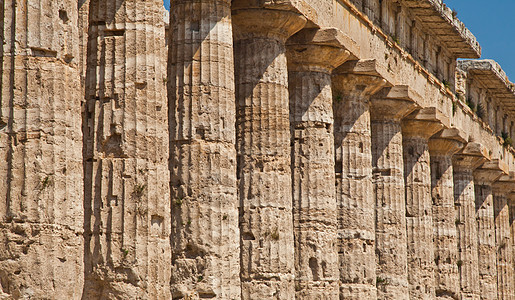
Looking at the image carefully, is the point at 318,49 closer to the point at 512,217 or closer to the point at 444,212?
the point at 444,212

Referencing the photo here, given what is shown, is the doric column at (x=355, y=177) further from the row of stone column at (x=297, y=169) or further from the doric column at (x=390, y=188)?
the doric column at (x=390, y=188)

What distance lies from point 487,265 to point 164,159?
32924mm

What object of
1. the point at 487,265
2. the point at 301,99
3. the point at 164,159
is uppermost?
the point at 301,99

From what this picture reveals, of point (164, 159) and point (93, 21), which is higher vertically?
point (93, 21)

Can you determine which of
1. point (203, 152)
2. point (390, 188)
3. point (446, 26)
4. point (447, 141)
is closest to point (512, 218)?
point (447, 141)

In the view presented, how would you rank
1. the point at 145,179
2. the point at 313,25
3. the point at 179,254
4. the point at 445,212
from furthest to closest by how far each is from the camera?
the point at 445,212, the point at 313,25, the point at 179,254, the point at 145,179

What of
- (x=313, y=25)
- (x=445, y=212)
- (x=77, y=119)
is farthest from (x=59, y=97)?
(x=445, y=212)

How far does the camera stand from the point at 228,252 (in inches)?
912

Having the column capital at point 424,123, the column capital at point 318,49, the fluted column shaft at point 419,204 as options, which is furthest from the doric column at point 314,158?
the fluted column shaft at point 419,204

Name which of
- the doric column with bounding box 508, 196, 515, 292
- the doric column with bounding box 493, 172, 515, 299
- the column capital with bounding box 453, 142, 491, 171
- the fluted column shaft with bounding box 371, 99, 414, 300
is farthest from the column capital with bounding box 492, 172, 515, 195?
the fluted column shaft with bounding box 371, 99, 414, 300

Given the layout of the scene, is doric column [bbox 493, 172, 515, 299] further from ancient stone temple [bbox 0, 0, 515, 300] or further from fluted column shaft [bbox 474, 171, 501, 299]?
ancient stone temple [bbox 0, 0, 515, 300]

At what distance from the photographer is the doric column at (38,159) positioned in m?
17.0

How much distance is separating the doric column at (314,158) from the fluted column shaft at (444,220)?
42.5ft

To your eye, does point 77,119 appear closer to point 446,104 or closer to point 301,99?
point 301,99
